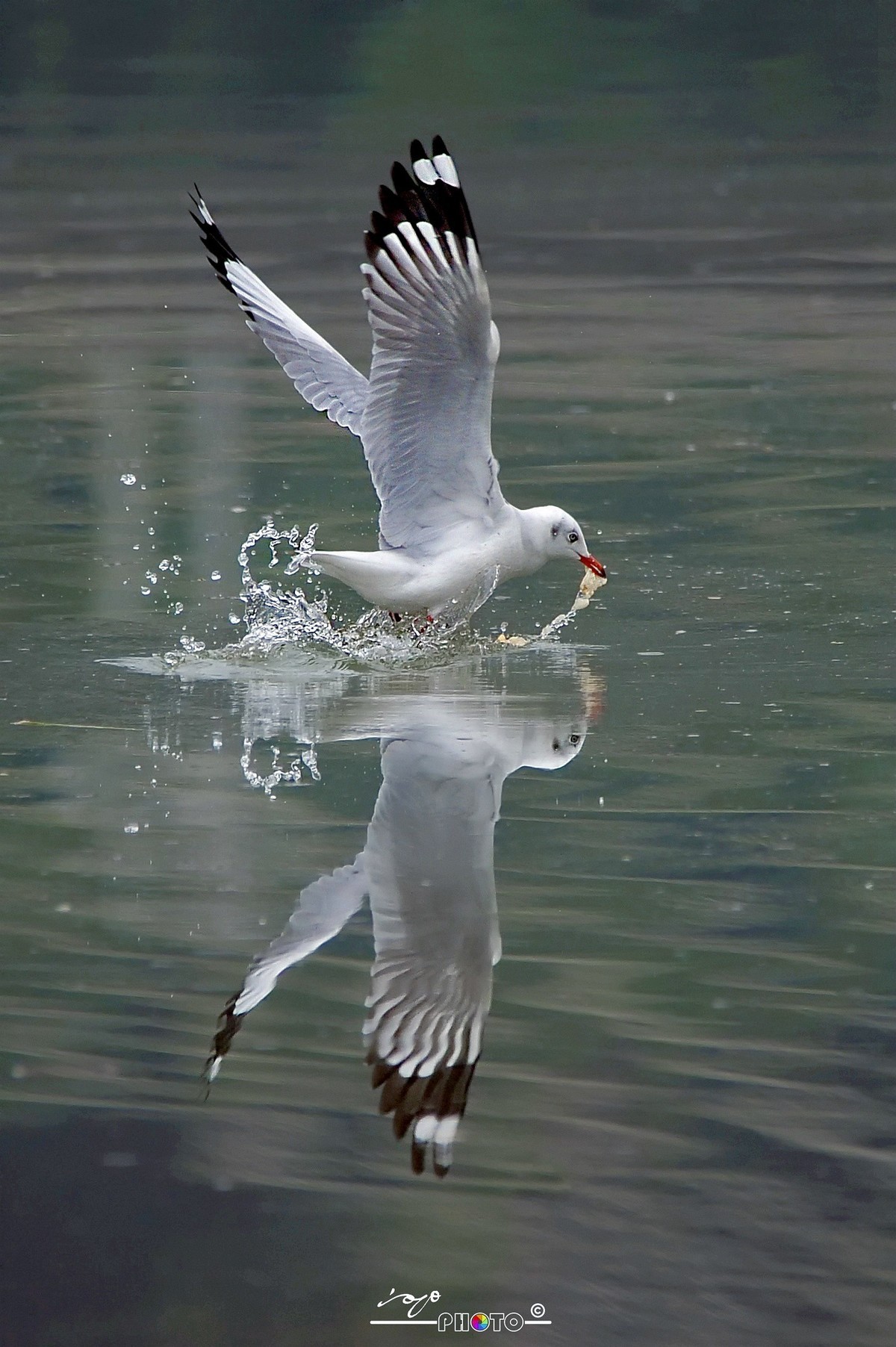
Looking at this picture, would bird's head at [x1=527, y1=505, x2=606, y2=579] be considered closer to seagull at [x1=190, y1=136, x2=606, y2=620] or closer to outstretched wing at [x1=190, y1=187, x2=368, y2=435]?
seagull at [x1=190, y1=136, x2=606, y2=620]

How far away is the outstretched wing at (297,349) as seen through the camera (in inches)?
340

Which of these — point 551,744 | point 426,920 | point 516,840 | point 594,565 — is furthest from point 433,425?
point 426,920

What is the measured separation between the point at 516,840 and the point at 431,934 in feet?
2.24

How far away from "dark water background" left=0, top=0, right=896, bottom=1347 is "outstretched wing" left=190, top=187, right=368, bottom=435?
2.21 feet

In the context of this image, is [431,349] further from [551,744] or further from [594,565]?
[551,744]

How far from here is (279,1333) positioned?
3.57 metres

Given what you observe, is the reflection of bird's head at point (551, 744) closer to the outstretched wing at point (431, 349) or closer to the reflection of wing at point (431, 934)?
the reflection of wing at point (431, 934)

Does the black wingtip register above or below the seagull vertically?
above

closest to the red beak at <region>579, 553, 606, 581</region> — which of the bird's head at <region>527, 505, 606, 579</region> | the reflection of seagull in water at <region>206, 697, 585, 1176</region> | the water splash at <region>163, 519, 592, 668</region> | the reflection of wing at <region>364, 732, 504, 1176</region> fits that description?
the bird's head at <region>527, 505, 606, 579</region>

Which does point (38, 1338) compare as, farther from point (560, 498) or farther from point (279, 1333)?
point (560, 498)

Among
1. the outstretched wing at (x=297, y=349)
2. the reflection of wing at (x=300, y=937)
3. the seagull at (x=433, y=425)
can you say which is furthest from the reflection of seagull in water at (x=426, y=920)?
the outstretched wing at (x=297, y=349)

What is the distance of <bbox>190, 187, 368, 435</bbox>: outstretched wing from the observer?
8625 mm

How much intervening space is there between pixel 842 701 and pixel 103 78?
2107 cm

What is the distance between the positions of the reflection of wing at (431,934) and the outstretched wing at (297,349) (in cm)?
261
